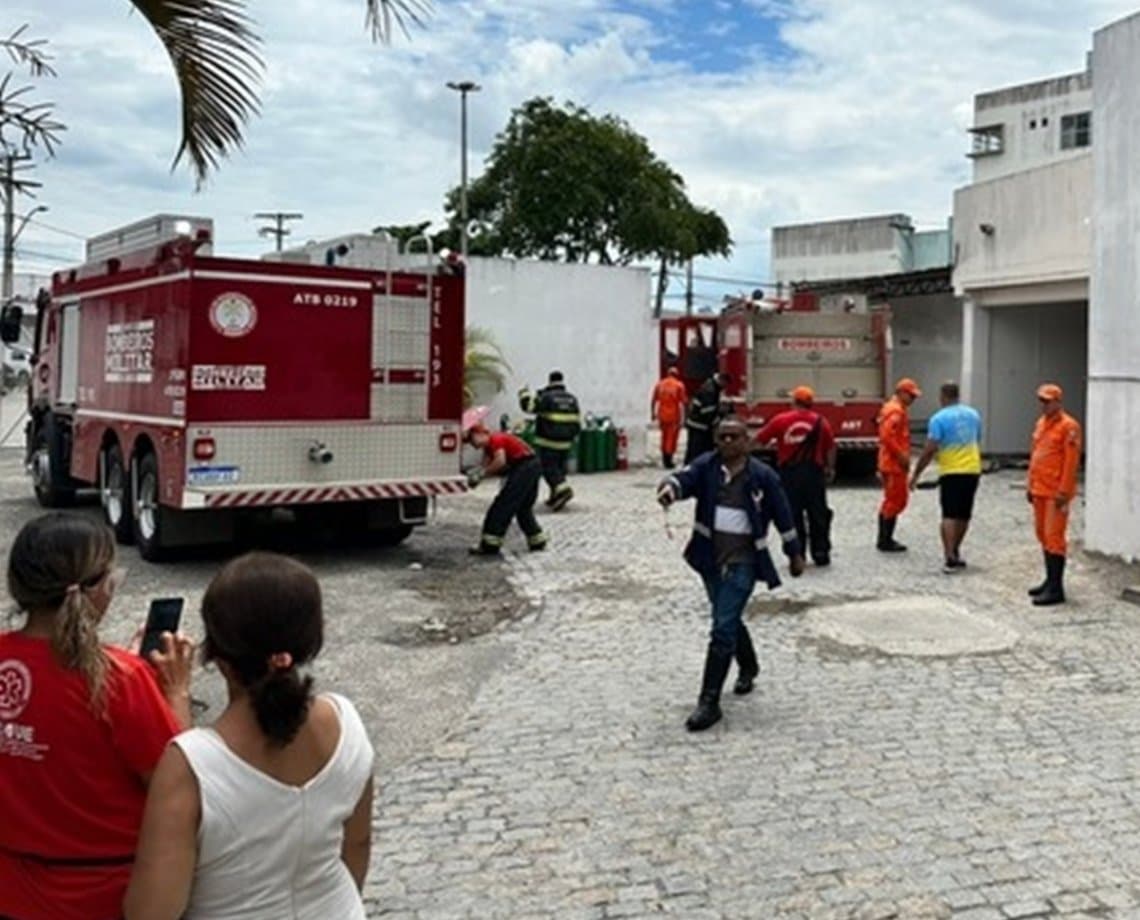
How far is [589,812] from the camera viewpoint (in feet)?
17.3

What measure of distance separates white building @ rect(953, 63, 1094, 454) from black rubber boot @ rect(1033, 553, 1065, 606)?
31.7 ft

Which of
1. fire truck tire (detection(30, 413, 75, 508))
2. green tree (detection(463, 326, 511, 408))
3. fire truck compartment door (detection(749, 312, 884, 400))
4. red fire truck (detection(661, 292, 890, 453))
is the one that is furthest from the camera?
green tree (detection(463, 326, 511, 408))

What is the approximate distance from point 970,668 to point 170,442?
22.5 feet

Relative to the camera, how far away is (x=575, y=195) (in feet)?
120

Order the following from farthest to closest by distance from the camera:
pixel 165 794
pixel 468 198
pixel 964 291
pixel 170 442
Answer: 1. pixel 468 198
2. pixel 964 291
3. pixel 170 442
4. pixel 165 794

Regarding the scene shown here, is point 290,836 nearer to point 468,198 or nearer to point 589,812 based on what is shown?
point 589,812

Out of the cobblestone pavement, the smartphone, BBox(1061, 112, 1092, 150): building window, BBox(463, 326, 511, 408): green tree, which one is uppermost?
BBox(1061, 112, 1092, 150): building window

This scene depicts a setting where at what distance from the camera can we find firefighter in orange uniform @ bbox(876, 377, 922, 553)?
38.9ft

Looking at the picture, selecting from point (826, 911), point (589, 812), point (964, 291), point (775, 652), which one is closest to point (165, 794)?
point (826, 911)

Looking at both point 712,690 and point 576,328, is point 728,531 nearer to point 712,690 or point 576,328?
point 712,690

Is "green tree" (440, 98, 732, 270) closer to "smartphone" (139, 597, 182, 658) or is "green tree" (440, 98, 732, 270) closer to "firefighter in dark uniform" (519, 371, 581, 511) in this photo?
"firefighter in dark uniform" (519, 371, 581, 511)

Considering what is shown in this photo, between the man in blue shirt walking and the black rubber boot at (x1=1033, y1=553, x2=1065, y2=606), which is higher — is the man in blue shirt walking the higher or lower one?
the higher one

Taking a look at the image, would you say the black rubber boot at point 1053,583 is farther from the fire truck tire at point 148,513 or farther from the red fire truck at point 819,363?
the red fire truck at point 819,363

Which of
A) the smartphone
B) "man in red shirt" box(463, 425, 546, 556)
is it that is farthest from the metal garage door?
the smartphone
